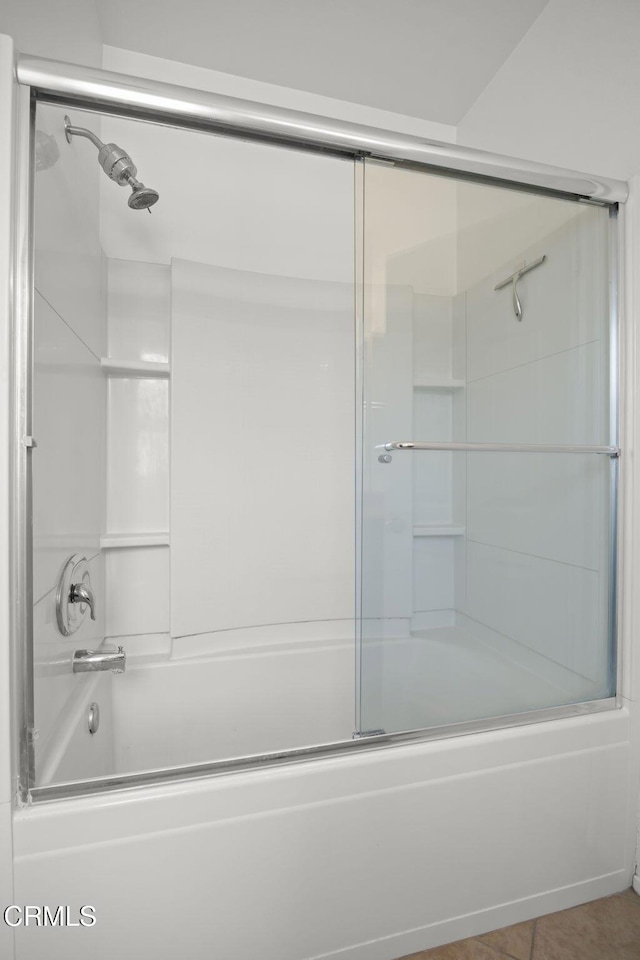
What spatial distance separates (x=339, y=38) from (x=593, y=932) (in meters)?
2.57

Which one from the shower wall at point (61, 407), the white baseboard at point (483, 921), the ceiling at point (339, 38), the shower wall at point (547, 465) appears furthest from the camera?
the ceiling at point (339, 38)

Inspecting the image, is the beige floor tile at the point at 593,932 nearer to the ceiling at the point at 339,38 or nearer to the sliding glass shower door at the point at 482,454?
the sliding glass shower door at the point at 482,454

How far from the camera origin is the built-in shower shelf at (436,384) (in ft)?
3.92

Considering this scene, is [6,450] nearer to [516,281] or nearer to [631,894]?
[516,281]

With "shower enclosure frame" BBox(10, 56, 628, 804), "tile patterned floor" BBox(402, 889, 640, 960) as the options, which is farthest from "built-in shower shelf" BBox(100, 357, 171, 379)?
"tile patterned floor" BBox(402, 889, 640, 960)

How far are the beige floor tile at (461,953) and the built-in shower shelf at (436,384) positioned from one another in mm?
1243

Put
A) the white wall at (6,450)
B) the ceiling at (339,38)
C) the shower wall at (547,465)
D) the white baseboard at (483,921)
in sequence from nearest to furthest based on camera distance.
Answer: the white wall at (6,450)
the white baseboard at (483,921)
the shower wall at (547,465)
the ceiling at (339,38)

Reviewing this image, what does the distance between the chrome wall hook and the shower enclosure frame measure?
174mm

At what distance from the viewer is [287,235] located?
1870mm

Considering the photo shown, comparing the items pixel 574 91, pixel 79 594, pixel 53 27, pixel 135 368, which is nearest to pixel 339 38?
pixel 574 91

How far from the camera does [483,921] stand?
3.85 feet

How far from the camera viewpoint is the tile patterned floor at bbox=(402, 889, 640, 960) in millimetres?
1132

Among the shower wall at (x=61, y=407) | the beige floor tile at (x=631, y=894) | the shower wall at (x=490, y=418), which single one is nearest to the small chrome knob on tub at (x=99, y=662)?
the shower wall at (x=61, y=407)

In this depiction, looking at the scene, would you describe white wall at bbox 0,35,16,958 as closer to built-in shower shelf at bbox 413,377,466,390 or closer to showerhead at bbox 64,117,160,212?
showerhead at bbox 64,117,160,212
